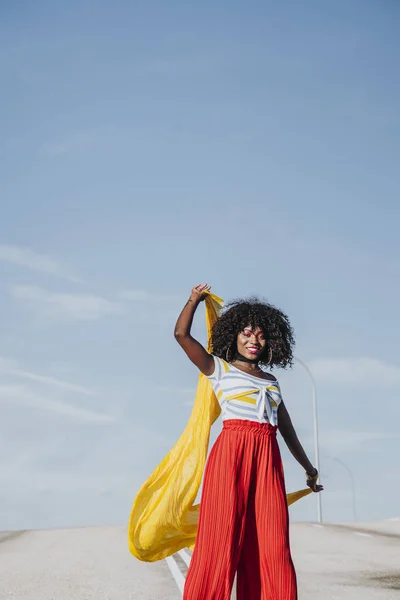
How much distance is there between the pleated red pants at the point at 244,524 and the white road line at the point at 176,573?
401 cm

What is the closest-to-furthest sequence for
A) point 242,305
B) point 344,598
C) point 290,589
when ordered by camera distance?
point 290,589, point 242,305, point 344,598

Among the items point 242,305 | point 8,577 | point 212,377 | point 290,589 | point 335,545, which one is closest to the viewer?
point 290,589

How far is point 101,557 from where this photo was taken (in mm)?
13203

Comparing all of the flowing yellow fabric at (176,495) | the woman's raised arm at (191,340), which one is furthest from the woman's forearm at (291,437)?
the woman's raised arm at (191,340)

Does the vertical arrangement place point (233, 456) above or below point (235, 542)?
above

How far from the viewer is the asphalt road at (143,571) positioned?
8.80 metres

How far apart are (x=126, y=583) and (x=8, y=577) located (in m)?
1.71

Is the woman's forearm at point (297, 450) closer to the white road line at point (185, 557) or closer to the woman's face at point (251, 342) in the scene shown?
the woman's face at point (251, 342)

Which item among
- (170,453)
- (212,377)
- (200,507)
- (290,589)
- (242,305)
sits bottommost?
(290,589)

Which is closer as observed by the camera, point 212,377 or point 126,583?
point 212,377

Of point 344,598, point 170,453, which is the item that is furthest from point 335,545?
point 170,453

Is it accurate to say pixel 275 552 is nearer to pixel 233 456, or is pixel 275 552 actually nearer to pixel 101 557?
pixel 233 456

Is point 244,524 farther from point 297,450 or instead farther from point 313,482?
point 313,482

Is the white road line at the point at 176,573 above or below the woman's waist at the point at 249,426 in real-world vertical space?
below
